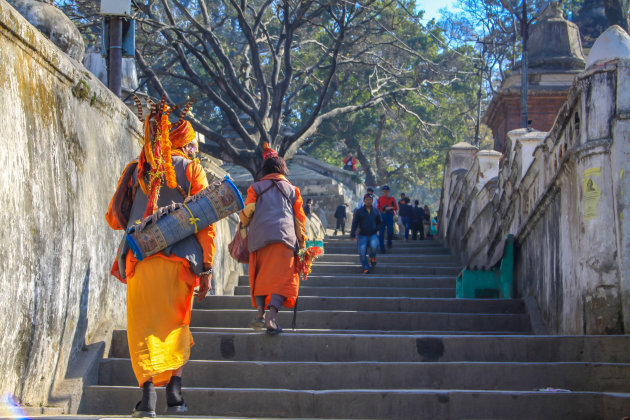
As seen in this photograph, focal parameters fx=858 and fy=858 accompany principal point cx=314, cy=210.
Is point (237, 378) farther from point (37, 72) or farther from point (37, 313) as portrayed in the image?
point (37, 72)

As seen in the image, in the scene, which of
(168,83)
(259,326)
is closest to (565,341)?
(259,326)

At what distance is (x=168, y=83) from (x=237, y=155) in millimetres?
21097

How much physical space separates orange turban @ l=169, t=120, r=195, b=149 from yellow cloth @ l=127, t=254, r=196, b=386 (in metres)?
0.88

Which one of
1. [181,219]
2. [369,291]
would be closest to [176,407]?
[181,219]

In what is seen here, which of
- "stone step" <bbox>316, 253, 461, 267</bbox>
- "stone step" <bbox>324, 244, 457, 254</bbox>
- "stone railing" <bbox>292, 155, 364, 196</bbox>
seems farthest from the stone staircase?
"stone railing" <bbox>292, 155, 364, 196</bbox>

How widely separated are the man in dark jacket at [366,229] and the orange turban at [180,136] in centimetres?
724

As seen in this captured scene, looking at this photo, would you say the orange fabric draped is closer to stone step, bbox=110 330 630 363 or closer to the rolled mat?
stone step, bbox=110 330 630 363

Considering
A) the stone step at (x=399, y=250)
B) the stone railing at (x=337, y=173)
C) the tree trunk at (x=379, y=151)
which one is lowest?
the stone step at (x=399, y=250)

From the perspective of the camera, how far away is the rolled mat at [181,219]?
520 cm

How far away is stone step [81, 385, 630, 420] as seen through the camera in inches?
222

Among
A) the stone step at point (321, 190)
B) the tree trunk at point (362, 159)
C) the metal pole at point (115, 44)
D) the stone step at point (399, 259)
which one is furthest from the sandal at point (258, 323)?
the tree trunk at point (362, 159)

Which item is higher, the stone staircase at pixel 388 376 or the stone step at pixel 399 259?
the stone step at pixel 399 259

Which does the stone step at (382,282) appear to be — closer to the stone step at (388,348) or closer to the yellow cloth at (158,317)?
the stone step at (388,348)

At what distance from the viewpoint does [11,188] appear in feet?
16.8
